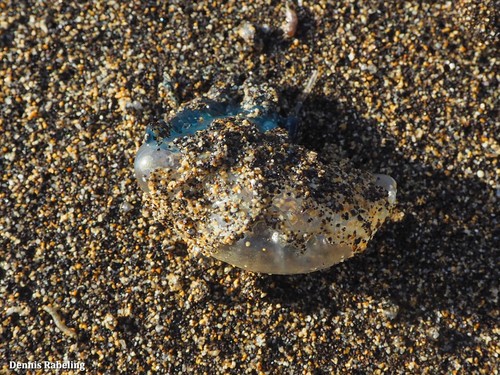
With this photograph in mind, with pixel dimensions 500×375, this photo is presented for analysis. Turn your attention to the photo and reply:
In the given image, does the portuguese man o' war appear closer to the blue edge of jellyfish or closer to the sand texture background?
the blue edge of jellyfish

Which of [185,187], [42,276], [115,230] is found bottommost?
[42,276]

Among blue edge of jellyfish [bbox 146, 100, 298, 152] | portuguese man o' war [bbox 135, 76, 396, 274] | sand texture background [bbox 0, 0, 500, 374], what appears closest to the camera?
portuguese man o' war [bbox 135, 76, 396, 274]

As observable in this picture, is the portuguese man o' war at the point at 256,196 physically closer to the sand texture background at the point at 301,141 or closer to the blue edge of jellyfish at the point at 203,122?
the blue edge of jellyfish at the point at 203,122

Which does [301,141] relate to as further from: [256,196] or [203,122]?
[256,196]

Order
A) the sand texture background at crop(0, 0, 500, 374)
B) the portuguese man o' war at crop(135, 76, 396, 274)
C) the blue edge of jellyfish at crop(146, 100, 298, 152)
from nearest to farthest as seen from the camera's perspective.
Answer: the portuguese man o' war at crop(135, 76, 396, 274), the blue edge of jellyfish at crop(146, 100, 298, 152), the sand texture background at crop(0, 0, 500, 374)

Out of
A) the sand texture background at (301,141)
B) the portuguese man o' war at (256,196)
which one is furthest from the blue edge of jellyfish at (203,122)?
the sand texture background at (301,141)

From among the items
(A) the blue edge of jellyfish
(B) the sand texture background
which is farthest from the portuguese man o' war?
(B) the sand texture background

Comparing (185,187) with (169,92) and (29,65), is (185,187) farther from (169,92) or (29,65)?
(29,65)

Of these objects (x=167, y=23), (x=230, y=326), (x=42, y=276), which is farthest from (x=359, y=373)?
(x=167, y=23)
